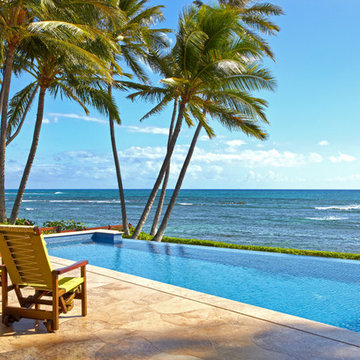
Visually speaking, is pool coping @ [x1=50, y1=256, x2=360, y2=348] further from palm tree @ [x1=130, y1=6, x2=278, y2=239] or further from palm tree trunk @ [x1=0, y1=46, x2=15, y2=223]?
palm tree @ [x1=130, y1=6, x2=278, y2=239]

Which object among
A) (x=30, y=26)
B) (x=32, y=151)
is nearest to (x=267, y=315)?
(x=30, y=26)

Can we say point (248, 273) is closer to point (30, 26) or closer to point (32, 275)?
point (32, 275)

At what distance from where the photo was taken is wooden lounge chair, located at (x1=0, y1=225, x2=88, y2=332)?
10.7 ft

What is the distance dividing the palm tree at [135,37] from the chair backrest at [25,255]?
8.70 metres

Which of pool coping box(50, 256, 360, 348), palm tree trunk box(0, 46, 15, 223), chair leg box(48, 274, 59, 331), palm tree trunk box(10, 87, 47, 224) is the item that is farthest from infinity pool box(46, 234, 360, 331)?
chair leg box(48, 274, 59, 331)

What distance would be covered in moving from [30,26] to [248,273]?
6641 millimetres

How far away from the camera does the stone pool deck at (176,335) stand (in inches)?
112

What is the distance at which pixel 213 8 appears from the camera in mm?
10266

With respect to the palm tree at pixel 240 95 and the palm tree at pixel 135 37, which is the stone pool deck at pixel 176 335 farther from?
the palm tree at pixel 135 37

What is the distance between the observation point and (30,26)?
7945mm

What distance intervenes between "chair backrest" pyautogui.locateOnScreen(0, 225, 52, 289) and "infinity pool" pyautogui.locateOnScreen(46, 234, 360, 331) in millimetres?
2757

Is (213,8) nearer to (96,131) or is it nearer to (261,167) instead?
(96,131)

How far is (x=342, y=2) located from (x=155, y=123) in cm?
3909

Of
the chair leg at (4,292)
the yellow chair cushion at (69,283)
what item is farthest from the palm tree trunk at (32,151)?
the yellow chair cushion at (69,283)
